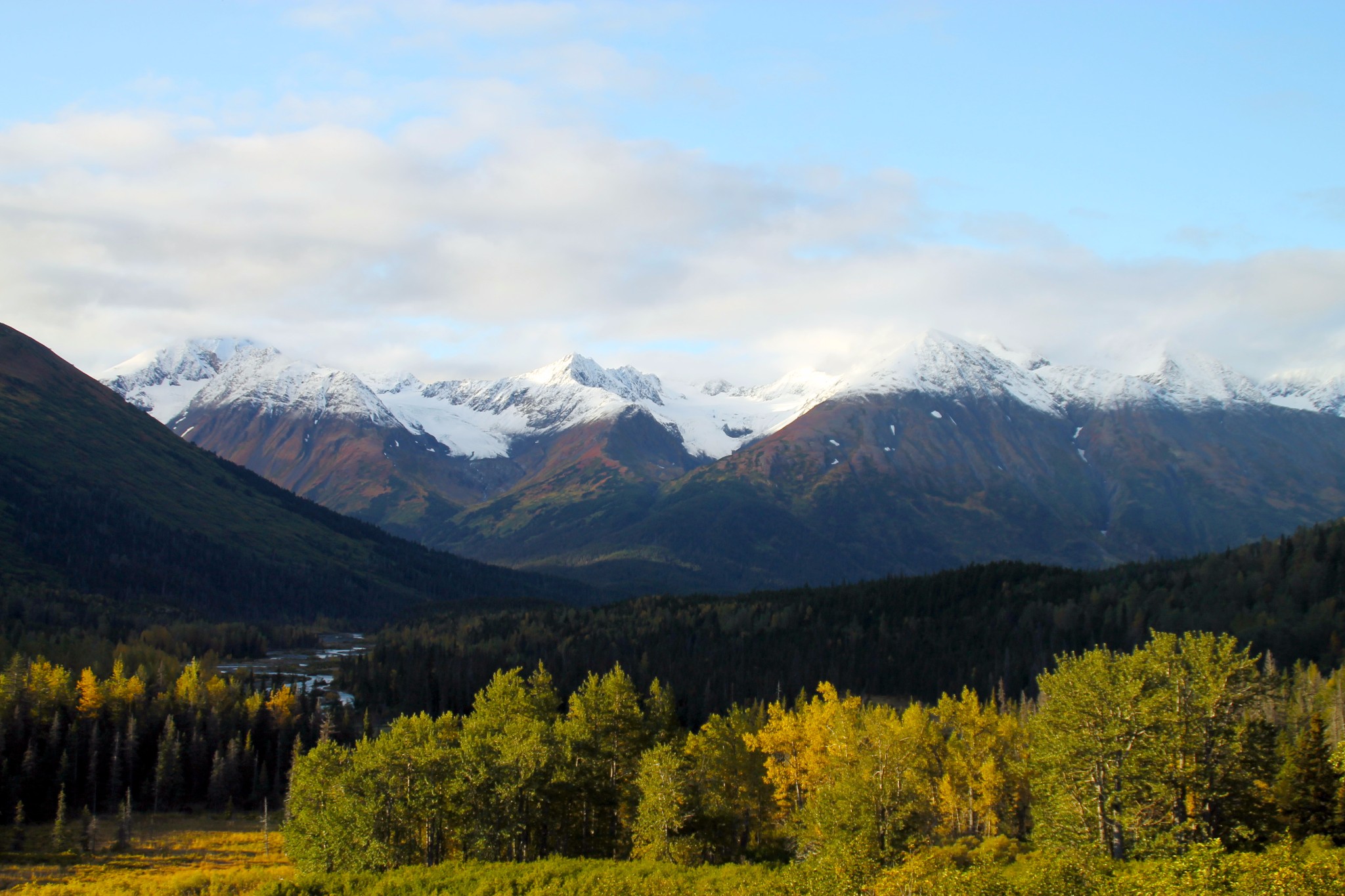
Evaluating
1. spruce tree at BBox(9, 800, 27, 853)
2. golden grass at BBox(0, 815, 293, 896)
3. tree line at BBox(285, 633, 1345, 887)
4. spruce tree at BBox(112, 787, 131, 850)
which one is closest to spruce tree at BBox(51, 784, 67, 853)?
golden grass at BBox(0, 815, 293, 896)

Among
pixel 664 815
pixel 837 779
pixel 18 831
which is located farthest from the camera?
pixel 18 831

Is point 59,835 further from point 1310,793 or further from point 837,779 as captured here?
point 1310,793

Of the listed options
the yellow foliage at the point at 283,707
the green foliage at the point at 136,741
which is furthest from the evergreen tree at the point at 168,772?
the yellow foliage at the point at 283,707

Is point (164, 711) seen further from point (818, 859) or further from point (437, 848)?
point (818, 859)

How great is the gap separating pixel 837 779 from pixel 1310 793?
3566 centimetres

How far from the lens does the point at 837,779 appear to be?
89.4 m

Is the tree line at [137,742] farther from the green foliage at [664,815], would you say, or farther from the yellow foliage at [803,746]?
the green foliage at [664,815]

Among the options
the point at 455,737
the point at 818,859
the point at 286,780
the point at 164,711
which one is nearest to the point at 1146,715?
the point at 818,859

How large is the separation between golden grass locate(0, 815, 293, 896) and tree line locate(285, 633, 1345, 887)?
6755 millimetres

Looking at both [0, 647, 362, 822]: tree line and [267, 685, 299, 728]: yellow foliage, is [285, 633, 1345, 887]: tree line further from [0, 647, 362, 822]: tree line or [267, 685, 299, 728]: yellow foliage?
[267, 685, 299, 728]: yellow foliage

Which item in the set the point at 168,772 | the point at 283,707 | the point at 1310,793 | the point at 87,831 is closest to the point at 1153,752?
the point at 1310,793

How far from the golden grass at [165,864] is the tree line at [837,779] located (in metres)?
6.76

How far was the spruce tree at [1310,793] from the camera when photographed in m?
72.0

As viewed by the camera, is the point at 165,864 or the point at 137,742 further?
the point at 137,742
